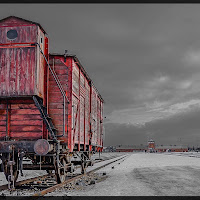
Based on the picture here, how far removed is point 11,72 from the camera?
10.1m

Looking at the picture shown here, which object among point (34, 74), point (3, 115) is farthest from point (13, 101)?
point (34, 74)

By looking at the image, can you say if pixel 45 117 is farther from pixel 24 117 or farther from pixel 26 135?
pixel 26 135

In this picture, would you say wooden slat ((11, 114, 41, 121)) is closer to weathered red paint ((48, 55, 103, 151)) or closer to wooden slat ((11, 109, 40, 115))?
wooden slat ((11, 109, 40, 115))

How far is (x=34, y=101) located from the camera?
995 cm

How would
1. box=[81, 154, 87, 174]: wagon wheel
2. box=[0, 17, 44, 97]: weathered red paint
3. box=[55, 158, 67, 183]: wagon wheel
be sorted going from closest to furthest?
box=[0, 17, 44, 97]: weathered red paint, box=[55, 158, 67, 183]: wagon wheel, box=[81, 154, 87, 174]: wagon wheel

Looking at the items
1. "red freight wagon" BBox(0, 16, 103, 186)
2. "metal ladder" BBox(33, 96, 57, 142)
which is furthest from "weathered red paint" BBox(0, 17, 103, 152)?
"metal ladder" BBox(33, 96, 57, 142)

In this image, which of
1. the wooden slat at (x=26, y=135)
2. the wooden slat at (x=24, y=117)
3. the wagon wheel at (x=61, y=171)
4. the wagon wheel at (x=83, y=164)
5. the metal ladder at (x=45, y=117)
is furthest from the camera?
the wagon wheel at (x=83, y=164)

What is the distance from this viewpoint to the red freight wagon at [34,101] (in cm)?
996

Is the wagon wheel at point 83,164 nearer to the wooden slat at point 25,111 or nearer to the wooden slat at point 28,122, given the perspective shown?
the wooden slat at point 28,122

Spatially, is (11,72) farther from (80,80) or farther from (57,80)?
(80,80)

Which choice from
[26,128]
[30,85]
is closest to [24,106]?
[26,128]

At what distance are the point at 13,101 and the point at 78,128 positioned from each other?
329 cm

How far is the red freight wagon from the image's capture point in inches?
392

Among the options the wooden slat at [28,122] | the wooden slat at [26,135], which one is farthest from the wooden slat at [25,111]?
the wooden slat at [26,135]
